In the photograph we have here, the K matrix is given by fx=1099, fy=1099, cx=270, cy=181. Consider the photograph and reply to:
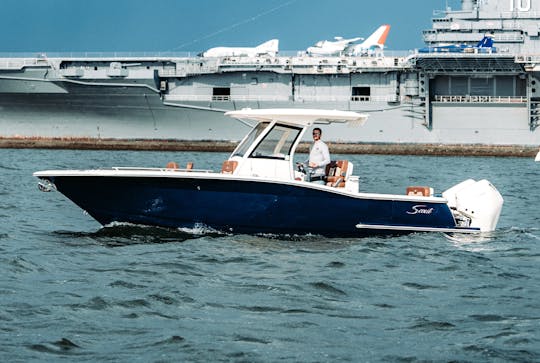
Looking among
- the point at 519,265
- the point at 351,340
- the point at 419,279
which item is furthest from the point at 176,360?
the point at 519,265

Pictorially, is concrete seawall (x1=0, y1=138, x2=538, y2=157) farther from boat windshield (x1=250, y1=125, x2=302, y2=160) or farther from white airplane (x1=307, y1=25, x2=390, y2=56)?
boat windshield (x1=250, y1=125, x2=302, y2=160)

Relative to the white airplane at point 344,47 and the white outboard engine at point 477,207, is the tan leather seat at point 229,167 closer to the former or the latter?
the white outboard engine at point 477,207

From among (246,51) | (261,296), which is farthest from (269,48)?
(261,296)

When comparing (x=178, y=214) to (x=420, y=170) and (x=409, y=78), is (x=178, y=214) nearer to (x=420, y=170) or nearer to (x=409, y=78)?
(x=420, y=170)

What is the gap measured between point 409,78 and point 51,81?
20.3m

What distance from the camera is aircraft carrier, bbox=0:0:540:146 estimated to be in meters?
61.8

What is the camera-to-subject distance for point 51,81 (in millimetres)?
62250

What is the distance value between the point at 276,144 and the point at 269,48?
174 ft

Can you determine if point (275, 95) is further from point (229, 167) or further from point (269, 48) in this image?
point (229, 167)

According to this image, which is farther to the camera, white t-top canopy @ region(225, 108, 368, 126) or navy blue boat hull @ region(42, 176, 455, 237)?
white t-top canopy @ region(225, 108, 368, 126)

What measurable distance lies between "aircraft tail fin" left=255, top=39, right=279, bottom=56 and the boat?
48.1 meters

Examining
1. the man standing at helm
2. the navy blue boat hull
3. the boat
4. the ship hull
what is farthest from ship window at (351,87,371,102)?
the navy blue boat hull

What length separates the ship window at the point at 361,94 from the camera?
6259cm

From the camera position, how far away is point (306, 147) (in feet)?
202
